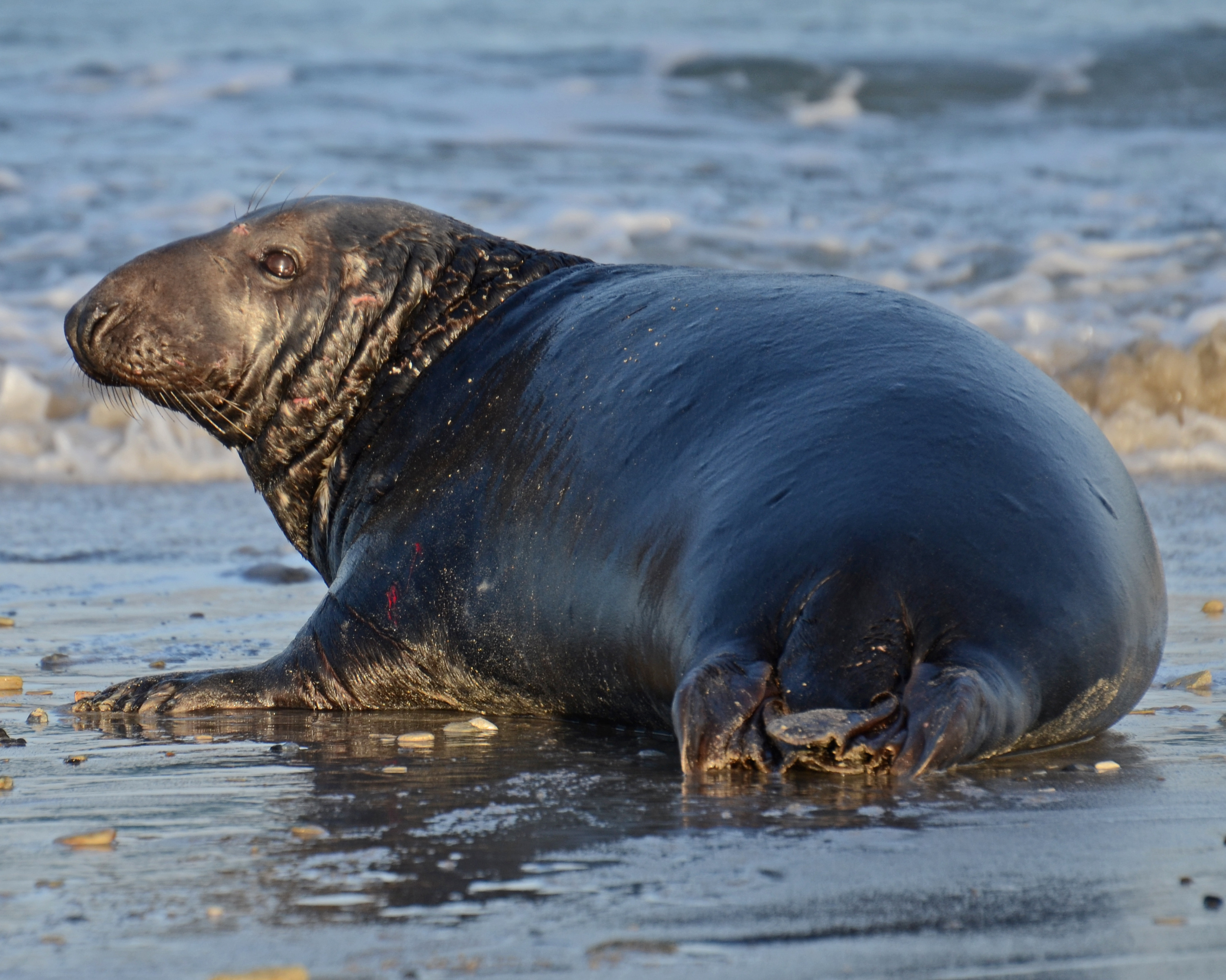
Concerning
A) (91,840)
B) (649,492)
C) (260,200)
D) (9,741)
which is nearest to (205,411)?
(260,200)

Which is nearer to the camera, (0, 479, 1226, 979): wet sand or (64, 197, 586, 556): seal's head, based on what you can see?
(0, 479, 1226, 979): wet sand

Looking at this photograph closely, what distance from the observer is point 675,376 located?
4.12 metres

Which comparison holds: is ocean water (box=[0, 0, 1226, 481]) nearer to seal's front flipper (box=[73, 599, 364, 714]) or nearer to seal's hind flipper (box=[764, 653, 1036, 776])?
seal's front flipper (box=[73, 599, 364, 714])

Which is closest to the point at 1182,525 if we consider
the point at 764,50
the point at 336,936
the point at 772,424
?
the point at 772,424

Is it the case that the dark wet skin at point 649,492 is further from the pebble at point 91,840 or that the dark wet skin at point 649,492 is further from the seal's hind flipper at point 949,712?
the pebble at point 91,840

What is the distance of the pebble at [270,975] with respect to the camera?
218cm

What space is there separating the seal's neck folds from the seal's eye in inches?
6.6

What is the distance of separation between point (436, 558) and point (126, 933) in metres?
2.30

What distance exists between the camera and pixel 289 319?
5316mm

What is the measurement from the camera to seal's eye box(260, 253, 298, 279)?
5297 mm

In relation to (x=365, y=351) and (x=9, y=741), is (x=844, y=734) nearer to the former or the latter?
(x=9, y=741)

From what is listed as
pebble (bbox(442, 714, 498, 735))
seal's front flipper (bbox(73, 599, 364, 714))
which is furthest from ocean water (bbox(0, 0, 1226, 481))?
pebble (bbox(442, 714, 498, 735))

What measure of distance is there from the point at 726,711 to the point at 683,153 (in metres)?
15.7

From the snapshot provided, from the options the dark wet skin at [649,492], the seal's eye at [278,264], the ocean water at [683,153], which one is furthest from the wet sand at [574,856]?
the ocean water at [683,153]
